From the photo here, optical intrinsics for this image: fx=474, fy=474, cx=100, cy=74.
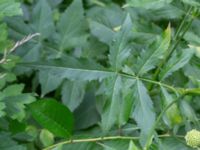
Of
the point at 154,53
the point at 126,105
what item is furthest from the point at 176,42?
the point at 126,105

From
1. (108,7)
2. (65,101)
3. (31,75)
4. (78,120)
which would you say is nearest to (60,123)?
(65,101)

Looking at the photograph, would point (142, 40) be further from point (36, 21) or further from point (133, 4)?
point (36, 21)

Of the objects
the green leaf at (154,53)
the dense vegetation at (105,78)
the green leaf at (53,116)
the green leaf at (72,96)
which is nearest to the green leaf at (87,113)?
the dense vegetation at (105,78)

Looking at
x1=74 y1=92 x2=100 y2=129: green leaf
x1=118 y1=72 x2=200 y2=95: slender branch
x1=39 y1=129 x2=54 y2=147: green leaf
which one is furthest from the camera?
x1=74 y1=92 x2=100 y2=129: green leaf

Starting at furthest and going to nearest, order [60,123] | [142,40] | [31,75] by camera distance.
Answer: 1. [31,75]
2. [142,40]
3. [60,123]

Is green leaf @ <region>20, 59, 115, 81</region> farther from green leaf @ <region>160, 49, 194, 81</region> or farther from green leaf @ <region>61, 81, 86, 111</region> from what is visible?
green leaf @ <region>61, 81, 86, 111</region>

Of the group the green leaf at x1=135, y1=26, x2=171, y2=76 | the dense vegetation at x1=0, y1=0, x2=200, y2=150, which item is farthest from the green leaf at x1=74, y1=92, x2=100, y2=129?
the green leaf at x1=135, y1=26, x2=171, y2=76

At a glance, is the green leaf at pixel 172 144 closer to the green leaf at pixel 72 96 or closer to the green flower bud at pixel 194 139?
the green flower bud at pixel 194 139
